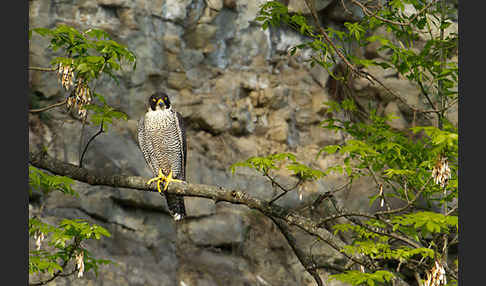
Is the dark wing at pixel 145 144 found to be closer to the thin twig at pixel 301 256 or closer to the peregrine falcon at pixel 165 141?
the peregrine falcon at pixel 165 141

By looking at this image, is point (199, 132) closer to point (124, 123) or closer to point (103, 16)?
point (124, 123)

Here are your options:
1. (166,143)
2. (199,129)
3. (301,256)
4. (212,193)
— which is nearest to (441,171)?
(301,256)

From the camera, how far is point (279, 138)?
7598 mm

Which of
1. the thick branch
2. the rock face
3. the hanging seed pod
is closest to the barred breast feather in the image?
the thick branch

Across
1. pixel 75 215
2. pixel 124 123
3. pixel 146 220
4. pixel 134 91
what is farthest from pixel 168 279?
Result: pixel 134 91

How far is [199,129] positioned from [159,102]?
10.0 ft

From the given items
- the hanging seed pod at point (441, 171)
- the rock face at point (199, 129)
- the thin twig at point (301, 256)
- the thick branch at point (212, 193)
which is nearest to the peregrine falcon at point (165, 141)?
the thick branch at point (212, 193)

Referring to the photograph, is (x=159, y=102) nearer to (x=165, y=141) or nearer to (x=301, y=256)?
(x=165, y=141)

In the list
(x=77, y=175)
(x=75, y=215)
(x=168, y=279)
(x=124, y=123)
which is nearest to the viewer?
(x=77, y=175)

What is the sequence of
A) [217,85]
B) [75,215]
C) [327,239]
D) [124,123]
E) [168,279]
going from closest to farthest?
[327,239]
[75,215]
[168,279]
[124,123]
[217,85]

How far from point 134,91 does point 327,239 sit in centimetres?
463

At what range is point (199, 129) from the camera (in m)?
7.46

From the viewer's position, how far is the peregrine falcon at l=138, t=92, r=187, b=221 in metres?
4.48

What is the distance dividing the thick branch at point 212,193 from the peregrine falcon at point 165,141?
775 millimetres
